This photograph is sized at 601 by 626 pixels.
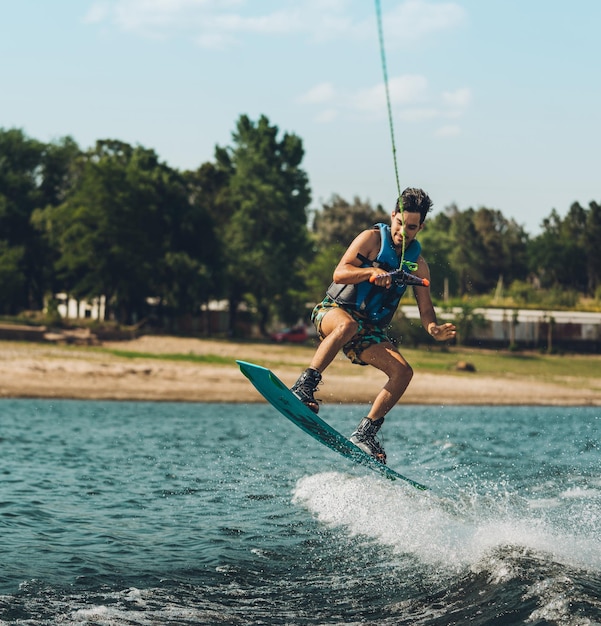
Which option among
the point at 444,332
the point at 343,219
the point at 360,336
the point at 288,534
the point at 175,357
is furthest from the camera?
the point at 343,219

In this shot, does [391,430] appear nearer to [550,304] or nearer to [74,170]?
[550,304]

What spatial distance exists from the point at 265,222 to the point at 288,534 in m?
54.9

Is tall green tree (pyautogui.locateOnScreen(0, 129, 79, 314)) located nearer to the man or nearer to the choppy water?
the choppy water

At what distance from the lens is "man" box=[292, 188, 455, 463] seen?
938 cm

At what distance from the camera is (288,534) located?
11.7 m

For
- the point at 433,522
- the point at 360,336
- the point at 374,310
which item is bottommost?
the point at 433,522

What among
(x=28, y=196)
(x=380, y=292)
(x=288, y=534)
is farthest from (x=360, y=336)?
(x=28, y=196)

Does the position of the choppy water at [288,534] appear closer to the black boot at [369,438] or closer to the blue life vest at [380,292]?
the black boot at [369,438]

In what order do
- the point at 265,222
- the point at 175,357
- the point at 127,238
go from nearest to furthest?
the point at 175,357, the point at 127,238, the point at 265,222

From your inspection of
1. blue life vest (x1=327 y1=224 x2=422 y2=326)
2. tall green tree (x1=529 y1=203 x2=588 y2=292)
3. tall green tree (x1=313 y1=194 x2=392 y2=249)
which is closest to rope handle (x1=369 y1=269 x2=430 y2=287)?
blue life vest (x1=327 y1=224 x2=422 y2=326)

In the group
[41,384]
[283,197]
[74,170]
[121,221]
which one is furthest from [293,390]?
[74,170]

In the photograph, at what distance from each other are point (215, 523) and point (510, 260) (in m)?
93.1

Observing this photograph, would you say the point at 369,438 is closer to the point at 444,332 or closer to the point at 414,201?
the point at 444,332

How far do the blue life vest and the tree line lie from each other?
133ft
